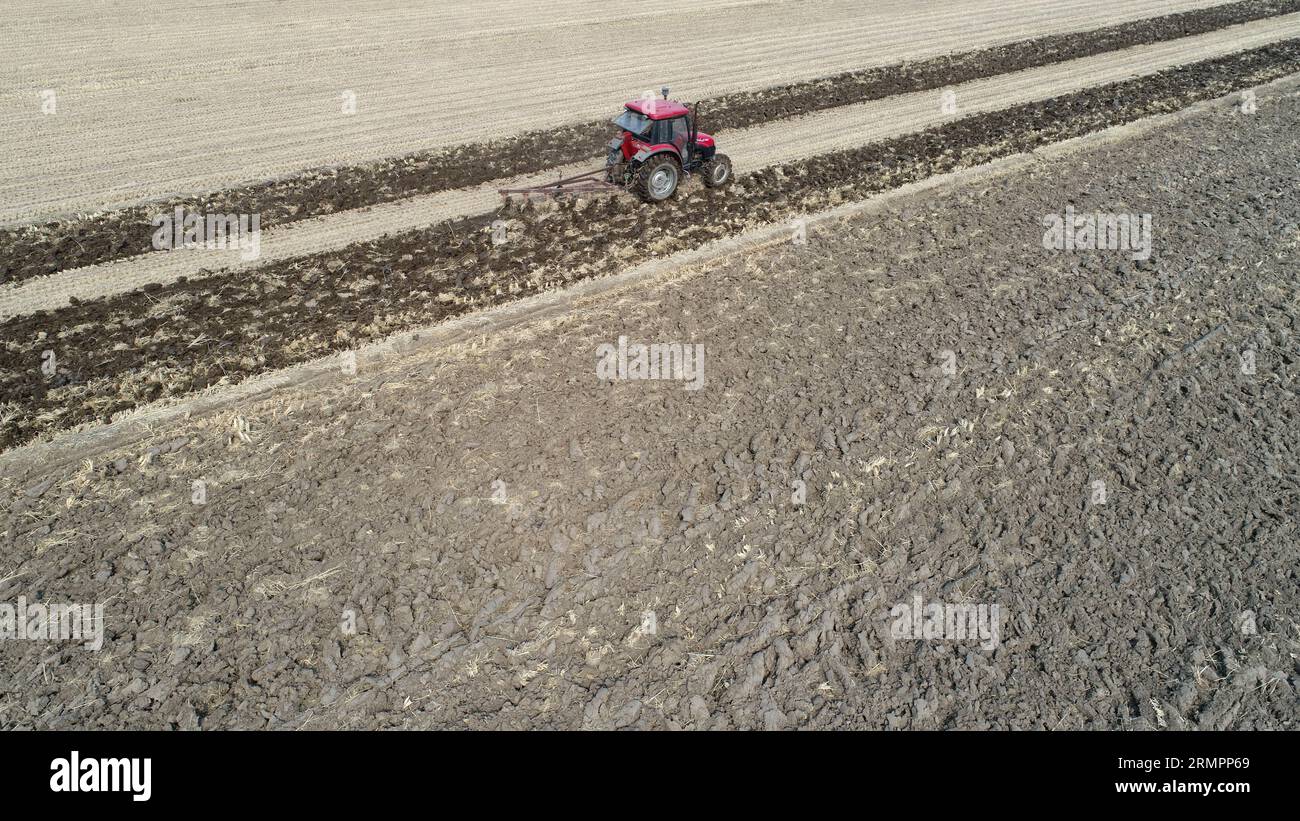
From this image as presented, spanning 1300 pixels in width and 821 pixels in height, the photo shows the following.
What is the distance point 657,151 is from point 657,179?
1.90 ft

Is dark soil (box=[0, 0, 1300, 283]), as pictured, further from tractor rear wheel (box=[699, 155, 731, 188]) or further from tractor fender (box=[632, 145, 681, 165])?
tractor fender (box=[632, 145, 681, 165])

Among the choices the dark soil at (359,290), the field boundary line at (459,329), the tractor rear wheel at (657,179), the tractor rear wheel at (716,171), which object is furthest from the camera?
the tractor rear wheel at (716,171)

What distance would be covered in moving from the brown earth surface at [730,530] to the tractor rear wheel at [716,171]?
4326 mm

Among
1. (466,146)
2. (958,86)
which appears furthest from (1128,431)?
(958,86)

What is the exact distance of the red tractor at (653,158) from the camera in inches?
552

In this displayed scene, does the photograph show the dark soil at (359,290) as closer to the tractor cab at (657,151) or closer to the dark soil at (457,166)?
the tractor cab at (657,151)

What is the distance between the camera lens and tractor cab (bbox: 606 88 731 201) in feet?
45.9

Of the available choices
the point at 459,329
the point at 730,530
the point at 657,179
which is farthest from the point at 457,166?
the point at 730,530

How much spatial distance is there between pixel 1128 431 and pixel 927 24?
2472cm

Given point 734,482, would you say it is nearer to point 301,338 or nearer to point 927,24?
point 301,338

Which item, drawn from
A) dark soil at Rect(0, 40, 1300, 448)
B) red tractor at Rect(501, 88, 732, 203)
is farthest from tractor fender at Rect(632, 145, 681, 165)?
dark soil at Rect(0, 40, 1300, 448)

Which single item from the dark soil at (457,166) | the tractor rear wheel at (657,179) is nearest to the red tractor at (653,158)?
the tractor rear wheel at (657,179)
